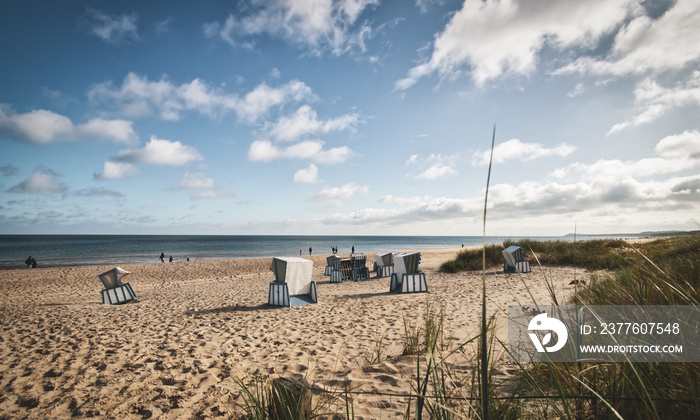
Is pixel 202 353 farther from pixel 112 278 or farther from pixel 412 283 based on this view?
pixel 112 278

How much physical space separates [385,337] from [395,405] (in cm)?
Result: 236

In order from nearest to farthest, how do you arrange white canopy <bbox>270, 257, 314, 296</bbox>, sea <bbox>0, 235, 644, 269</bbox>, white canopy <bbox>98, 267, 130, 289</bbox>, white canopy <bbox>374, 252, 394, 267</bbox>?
white canopy <bbox>270, 257, 314, 296</bbox> → white canopy <bbox>98, 267, 130, 289</bbox> → white canopy <bbox>374, 252, 394, 267</bbox> → sea <bbox>0, 235, 644, 269</bbox>

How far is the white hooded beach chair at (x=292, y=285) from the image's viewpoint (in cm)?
827

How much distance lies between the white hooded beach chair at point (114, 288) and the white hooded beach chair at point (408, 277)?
873 cm

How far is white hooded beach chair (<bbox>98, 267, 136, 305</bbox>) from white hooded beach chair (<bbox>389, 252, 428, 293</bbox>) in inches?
344

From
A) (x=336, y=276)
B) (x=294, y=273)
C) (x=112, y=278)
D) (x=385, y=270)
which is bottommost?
(x=336, y=276)

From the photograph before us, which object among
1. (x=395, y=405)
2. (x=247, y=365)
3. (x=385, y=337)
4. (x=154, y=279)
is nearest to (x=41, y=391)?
(x=247, y=365)

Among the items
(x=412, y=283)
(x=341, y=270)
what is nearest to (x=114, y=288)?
(x=341, y=270)

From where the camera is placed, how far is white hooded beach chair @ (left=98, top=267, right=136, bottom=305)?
32.2 ft

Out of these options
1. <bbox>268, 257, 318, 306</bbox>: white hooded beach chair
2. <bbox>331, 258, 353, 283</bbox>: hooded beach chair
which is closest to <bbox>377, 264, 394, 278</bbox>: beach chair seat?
<bbox>331, 258, 353, 283</bbox>: hooded beach chair

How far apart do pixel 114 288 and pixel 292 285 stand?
20.7ft

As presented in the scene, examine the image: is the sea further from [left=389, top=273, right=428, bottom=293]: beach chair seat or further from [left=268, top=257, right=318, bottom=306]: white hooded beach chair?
[left=268, top=257, right=318, bottom=306]: white hooded beach chair

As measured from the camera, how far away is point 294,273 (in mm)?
8523

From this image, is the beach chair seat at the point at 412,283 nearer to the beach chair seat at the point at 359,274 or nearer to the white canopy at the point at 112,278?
the beach chair seat at the point at 359,274
